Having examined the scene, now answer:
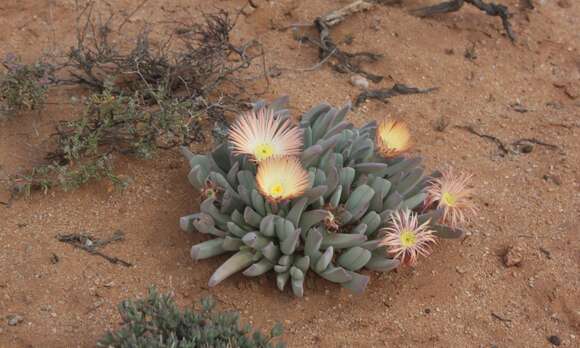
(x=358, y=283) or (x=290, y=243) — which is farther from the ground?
(x=290, y=243)

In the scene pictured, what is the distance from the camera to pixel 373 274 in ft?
11.1

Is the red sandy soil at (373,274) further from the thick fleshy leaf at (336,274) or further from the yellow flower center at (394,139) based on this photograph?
the yellow flower center at (394,139)

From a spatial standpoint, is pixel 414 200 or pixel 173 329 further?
pixel 414 200

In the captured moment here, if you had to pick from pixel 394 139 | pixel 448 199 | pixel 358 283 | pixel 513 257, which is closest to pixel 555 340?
pixel 513 257

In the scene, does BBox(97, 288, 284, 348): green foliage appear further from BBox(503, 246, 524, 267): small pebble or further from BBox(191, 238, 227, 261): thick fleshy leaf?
BBox(503, 246, 524, 267): small pebble

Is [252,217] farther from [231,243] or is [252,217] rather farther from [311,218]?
[311,218]

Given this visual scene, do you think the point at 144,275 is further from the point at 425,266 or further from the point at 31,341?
the point at 425,266

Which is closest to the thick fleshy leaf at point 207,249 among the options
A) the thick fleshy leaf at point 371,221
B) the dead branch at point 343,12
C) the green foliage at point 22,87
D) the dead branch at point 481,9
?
the thick fleshy leaf at point 371,221

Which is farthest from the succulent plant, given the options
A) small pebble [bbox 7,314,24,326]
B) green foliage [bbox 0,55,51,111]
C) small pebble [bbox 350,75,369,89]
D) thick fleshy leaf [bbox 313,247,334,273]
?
small pebble [bbox 350,75,369,89]

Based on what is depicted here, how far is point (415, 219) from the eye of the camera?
3197 mm

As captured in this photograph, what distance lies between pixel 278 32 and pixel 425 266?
2271 mm

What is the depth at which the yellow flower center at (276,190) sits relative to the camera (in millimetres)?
3002

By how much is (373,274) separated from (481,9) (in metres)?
2.82

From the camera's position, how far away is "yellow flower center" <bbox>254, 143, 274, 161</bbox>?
318cm
